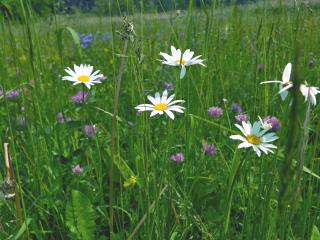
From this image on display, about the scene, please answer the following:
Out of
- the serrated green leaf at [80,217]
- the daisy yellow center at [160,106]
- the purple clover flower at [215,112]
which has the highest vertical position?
the daisy yellow center at [160,106]

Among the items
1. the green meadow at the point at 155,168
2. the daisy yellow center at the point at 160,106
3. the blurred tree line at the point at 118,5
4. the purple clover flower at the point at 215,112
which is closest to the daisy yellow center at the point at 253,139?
the green meadow at the point at 155,168

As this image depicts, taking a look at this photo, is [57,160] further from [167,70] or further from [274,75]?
[167,70]

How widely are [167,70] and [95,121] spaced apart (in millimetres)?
656

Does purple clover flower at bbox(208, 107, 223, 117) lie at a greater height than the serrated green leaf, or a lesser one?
greater

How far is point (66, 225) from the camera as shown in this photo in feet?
2.73

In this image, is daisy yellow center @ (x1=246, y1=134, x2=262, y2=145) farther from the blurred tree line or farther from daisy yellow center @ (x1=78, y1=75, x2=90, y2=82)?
daisy yellow center @ (x1=78, y1=75, x2=90, y2=82)

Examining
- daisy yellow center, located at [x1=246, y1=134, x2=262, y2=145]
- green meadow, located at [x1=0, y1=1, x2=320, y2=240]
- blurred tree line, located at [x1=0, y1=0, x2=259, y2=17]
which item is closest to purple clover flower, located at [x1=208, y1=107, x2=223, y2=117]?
green meadow, located at [x1=0, y1=1, x2=320, y2=240]

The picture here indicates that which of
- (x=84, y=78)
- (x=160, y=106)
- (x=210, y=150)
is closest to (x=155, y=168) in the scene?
(x=160, y=106)

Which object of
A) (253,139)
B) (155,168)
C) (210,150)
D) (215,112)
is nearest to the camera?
(253,139)

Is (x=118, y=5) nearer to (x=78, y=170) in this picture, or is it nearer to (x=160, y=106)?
(x=160, y=106)

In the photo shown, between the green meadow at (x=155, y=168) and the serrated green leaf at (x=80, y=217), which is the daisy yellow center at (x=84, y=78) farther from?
the serrated green leaf at (x=80, y=217)

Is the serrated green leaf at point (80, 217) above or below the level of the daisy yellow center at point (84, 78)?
below

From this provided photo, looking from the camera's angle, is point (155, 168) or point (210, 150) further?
point (210, 150)

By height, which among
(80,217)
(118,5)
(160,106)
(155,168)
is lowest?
(80,217)
